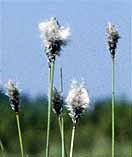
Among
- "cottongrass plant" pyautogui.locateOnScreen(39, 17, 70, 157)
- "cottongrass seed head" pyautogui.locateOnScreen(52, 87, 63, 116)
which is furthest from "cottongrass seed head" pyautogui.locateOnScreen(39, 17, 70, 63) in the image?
"cottongrass seed head" pyautogui.locateOnScreen(52, 87, 63, 116)

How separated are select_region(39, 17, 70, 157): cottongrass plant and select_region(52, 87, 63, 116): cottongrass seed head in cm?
11

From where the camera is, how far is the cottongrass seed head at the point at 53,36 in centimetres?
252

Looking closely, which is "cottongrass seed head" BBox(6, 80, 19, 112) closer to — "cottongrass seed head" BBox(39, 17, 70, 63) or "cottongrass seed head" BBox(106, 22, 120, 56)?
"cottongrass seed head" BBox(39, 17, 70, 63)

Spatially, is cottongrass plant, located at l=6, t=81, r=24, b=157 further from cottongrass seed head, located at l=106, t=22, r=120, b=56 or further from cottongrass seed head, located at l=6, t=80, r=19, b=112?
cottongrass seed head, located at l=106, t=22, r=120, b=56

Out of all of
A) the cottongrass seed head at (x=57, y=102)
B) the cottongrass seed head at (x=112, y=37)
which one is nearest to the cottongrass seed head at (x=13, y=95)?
the cottongrass seed head at (x=57, y=102)

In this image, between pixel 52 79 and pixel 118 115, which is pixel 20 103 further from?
pixel 118 115

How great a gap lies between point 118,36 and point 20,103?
16.5 inches

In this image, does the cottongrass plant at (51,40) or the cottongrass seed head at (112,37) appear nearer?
the cottongrass plant at (51,40)

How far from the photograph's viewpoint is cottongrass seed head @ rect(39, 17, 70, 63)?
252 centimetres

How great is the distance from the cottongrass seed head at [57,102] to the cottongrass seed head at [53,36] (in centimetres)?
16

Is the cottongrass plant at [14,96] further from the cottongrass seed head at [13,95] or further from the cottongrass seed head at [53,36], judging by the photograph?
the cottongrass seed head at [53,36]

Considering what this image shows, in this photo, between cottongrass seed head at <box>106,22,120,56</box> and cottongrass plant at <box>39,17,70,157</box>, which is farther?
cottongrass seed head at <box>106,22,120,56</box>

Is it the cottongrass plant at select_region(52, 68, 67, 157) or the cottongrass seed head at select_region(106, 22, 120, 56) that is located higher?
the cottongrass seed head at select_region(106, 22, 120, 56)

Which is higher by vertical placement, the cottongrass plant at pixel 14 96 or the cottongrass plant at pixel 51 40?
the cottongrass plant at pixel 51 40
